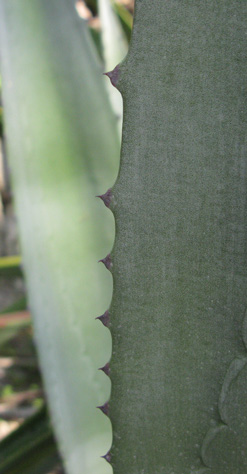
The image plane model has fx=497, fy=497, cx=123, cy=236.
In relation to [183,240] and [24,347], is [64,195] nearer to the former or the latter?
[183,240]

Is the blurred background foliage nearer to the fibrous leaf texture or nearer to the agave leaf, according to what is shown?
the agave leaf

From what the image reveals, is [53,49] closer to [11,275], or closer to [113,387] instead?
[113,387]

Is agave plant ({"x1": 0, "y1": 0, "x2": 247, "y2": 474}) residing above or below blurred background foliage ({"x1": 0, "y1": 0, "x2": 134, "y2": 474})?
above

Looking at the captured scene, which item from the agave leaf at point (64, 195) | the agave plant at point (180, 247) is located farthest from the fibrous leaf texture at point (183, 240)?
the agave leaf at point (64, 195)

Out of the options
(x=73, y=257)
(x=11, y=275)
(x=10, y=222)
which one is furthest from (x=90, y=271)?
(x=10, y=222)

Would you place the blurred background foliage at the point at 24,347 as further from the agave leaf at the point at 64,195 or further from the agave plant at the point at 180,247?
the agave plant at the point at 180,247

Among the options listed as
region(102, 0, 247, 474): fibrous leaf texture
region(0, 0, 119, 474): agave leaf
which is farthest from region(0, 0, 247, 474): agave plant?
region(0, 0, 119, 474): agave leaf
